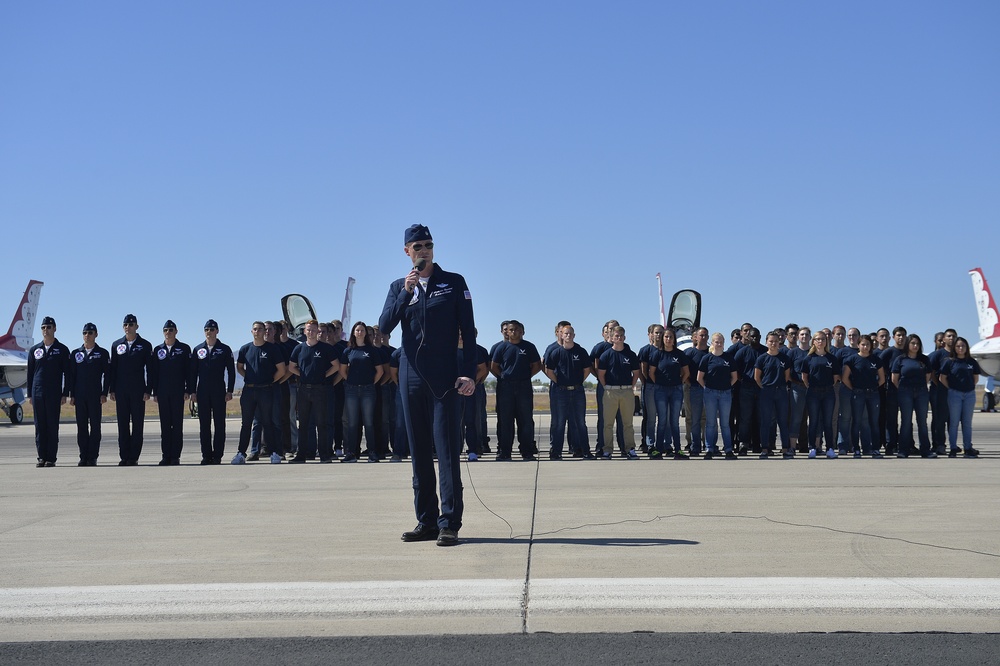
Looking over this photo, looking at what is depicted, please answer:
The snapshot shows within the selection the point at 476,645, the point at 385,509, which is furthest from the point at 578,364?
the point at 476,645

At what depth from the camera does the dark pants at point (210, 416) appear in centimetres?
1359

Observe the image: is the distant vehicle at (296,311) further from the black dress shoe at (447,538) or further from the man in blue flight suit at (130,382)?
the black dress shoe at (447,538)

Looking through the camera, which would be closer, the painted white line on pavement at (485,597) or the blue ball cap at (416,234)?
the painted white line on pavement at (485,597)

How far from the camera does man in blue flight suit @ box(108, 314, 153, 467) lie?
13570 mm

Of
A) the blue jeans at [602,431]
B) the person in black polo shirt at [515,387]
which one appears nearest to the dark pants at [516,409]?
the person in black polo shirt at [515,387]

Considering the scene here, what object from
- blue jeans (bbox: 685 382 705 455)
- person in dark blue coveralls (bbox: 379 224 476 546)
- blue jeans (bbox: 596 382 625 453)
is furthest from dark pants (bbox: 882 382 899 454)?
person in dark blue coveralls (bbox: 379 224 476 546)

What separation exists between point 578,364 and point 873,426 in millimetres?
4613

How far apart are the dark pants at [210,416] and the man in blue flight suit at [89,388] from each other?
144 cm

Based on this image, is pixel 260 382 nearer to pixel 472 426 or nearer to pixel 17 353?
pixel 472 426

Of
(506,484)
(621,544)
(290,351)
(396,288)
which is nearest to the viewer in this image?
(621,544)

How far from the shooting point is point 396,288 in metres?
6.75

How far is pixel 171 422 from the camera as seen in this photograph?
13.5m

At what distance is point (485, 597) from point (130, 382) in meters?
10.3

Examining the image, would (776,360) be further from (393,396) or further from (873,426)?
(393,396)
